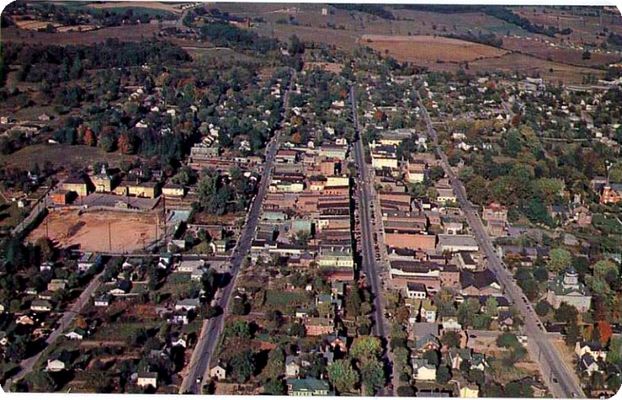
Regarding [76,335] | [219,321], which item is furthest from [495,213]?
[76,335]

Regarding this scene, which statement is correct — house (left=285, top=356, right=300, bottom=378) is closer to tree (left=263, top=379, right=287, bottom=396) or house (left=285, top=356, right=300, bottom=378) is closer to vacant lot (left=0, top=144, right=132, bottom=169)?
tree (left=263, top=379, right=287, bottom=396)

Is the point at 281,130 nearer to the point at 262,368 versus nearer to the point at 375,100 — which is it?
the point at 375,100

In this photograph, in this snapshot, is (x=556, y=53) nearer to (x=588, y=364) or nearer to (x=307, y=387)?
(x=588, y=364)

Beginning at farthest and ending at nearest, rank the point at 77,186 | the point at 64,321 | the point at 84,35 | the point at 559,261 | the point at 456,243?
the point at 84,35 → the point at 77,186 → the point at 456,243 → the point at 559,261 → the point at 64,321

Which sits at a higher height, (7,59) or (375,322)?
(7,59)

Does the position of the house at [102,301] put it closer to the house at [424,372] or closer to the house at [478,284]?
the house at [424,372]

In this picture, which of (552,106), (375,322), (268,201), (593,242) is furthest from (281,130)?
(375,322)

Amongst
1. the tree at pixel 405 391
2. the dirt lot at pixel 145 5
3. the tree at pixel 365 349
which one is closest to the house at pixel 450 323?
the tree at pixel 365 349

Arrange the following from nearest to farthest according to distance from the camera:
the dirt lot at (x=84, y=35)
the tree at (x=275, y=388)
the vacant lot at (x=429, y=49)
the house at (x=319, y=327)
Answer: the tree at (x=275, y=388), the house at (x=319, y=327), the dirt lot at (x=84, y=35), the vacant lot at (x=429, y=49)
